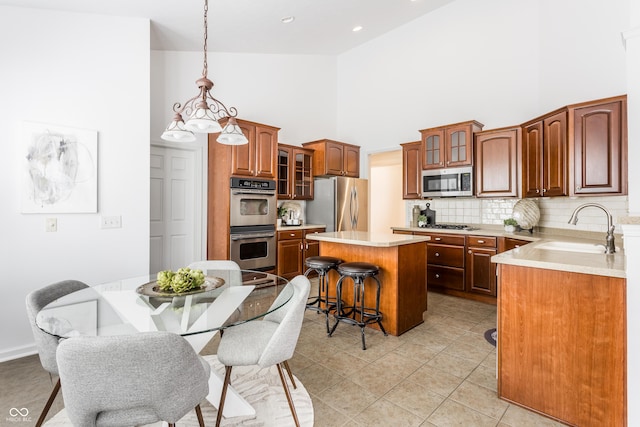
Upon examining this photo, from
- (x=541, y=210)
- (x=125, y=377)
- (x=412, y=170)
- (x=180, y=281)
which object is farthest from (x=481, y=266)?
(x=125, y=377)

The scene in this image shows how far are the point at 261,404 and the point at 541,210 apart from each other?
401 centimetres

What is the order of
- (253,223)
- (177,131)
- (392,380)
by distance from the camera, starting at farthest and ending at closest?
(253,223)
(392,380)
(177,131)

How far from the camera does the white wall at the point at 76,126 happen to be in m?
2.54

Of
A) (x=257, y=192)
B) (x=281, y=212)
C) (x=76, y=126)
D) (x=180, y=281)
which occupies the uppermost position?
Answer: (x=76, y=126)

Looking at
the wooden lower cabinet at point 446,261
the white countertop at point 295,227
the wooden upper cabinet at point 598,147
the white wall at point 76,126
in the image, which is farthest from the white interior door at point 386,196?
the white wall at point 76,126

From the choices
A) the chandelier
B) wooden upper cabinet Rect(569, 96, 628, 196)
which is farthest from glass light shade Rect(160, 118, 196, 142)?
wooden upper cabinet Rect(569, 96, 628, 196)

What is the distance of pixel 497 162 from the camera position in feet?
13.4

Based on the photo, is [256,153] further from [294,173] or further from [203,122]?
[203,122]

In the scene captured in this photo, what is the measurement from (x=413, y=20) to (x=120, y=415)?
6.15 m

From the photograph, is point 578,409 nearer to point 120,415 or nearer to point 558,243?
point 558,243

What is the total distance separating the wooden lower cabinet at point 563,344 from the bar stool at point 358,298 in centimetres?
109

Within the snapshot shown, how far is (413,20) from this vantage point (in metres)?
5.23

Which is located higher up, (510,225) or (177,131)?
(177,131)

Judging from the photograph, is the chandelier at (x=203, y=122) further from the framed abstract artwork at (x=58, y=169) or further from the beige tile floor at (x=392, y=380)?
the beige tile floor at (x=392, y=380)
